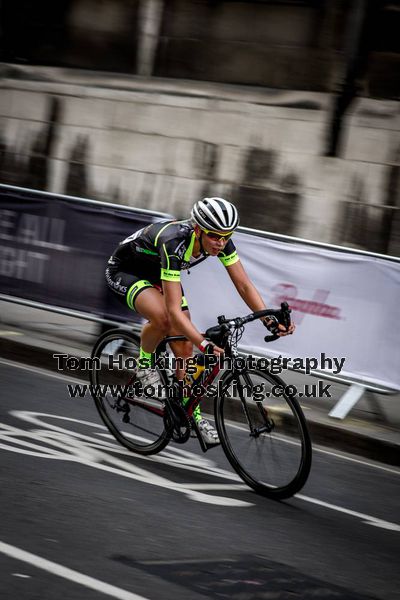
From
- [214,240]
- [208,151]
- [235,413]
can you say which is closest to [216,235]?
[214,240]

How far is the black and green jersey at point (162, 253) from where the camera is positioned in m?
6.28

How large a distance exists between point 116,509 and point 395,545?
1.63 meters

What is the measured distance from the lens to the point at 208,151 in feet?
46.4

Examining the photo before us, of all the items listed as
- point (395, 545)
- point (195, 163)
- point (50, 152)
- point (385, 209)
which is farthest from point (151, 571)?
point (50, 152)

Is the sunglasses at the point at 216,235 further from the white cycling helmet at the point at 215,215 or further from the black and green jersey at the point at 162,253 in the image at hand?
the black and green jersey at the point at 162,253

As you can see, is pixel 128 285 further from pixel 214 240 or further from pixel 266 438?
pixel 266 438

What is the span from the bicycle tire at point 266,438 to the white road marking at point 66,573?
6.05 feet

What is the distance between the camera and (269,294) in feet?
30.2

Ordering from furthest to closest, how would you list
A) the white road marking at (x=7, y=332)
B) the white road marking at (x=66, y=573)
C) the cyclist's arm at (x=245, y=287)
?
the white road marking at (x=7, y=332), the cyclist's arm at (x=245, y=287), the white road marking at (x=66, y=573)

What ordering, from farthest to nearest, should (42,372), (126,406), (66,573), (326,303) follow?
(42,372)
(326,303)
(126,406)
(66,573)

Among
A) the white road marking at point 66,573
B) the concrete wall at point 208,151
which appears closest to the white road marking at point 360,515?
the white road marking at point 66,573

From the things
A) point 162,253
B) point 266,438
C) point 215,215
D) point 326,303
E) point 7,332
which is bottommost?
point 7,332

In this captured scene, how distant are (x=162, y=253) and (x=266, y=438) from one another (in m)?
1.37

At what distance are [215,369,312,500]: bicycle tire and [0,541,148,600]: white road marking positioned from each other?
1.84 meters
